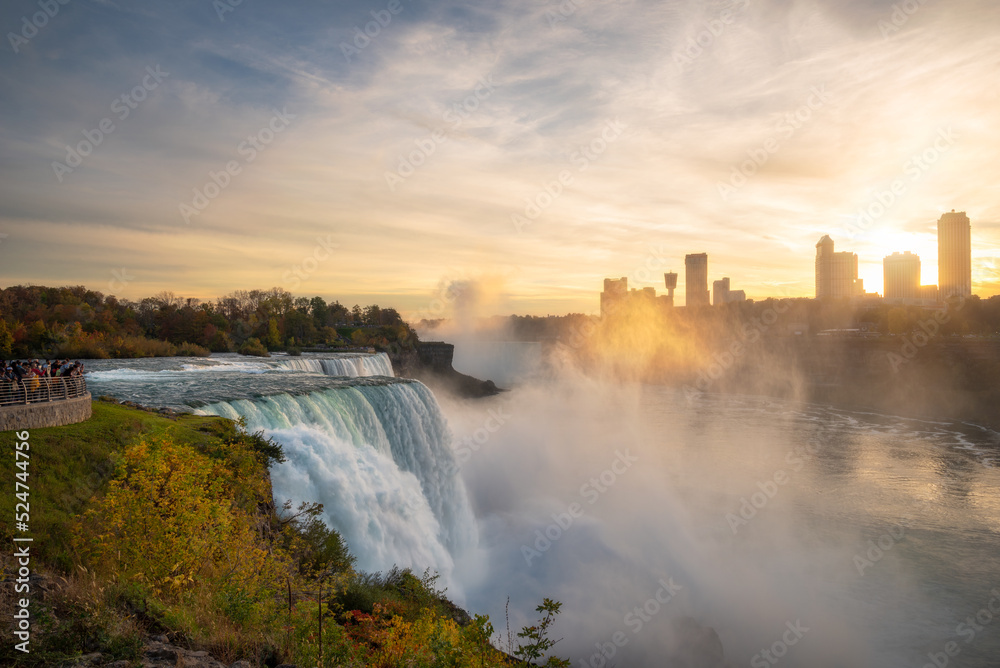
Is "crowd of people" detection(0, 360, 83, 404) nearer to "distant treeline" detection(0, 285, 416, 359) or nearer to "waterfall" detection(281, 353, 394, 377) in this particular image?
"waterfall" detection(281, 353, 394, 377)

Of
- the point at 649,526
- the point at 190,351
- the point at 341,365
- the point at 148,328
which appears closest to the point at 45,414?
the point at 649,526

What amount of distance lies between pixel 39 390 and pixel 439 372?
75.6m

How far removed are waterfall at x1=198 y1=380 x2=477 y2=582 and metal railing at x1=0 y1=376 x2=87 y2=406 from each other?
164 inches

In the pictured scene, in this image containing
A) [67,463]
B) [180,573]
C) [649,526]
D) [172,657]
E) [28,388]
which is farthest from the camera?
[649,526]

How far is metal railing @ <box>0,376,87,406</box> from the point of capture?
11977mm

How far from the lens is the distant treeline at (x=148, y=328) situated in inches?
1758

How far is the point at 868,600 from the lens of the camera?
2159 cm

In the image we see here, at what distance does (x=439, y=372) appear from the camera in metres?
88.1

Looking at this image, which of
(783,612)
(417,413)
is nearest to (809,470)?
(783,612)

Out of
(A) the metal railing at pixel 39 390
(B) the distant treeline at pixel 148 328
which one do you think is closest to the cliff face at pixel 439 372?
(B) the distant treeline at pixel 148 328

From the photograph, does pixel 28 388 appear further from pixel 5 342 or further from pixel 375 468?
pixel 5 342

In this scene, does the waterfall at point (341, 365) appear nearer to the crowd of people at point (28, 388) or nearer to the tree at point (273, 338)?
the tree at point (273, 338)

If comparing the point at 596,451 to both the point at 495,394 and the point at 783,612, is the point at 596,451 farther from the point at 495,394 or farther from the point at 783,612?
the point at 495,394

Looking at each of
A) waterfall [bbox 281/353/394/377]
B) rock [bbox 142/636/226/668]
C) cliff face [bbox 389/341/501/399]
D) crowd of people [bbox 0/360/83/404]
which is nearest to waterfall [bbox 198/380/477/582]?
crowd of people [bbox 0/360/83/404]
